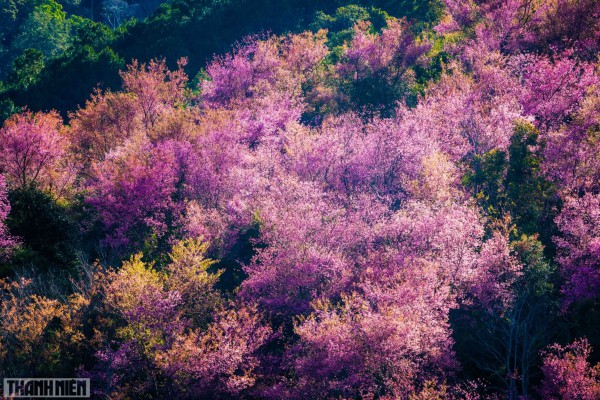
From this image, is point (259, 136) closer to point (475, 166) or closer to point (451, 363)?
point (475, 166)

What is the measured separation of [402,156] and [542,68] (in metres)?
13.8

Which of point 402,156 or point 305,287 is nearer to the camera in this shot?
point 305,287

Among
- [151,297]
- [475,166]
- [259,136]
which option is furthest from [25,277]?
[475,166]

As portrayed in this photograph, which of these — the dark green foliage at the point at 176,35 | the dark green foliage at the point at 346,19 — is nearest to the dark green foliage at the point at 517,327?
the dark green foliage at the point at 346,19

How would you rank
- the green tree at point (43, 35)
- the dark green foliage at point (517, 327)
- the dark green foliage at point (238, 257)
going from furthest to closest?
1. the green tree at point (43, 35)
2. the dark green foliage at point (238, 257)
3. the dark green foliage at point (517, 327)

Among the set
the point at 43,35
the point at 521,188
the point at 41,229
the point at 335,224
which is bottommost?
the point at 521,188

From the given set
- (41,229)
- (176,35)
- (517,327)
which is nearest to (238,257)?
(41,229)

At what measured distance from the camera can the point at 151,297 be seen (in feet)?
98.5

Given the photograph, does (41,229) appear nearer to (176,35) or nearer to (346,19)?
(176,35)

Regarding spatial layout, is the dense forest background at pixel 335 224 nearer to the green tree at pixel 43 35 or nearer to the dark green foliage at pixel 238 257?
the dark green foliage at pixel 238 257

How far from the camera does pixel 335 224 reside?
119ft

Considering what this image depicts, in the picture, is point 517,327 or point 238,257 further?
point 238,257

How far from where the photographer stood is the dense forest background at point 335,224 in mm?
28016

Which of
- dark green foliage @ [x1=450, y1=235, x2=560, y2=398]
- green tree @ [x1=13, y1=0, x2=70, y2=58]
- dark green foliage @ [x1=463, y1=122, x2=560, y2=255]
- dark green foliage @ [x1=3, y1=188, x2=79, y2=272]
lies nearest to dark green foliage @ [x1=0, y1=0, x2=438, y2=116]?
green tree @ [x1=13, y1=0, x2=70, y2=58]
